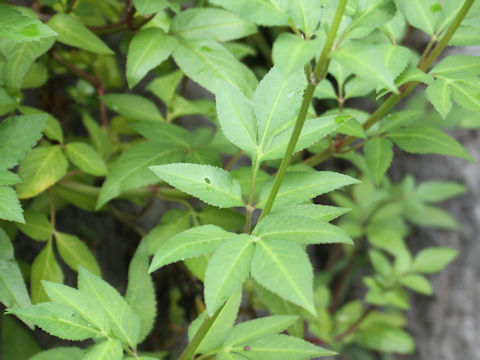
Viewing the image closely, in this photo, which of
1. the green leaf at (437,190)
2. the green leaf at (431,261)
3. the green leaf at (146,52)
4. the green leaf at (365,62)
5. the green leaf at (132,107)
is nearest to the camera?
the green leaf at (365,62)

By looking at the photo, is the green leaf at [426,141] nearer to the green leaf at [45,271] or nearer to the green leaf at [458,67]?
the green leaf at [458,67]

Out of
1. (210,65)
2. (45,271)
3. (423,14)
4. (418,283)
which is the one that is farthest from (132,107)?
(418,283)

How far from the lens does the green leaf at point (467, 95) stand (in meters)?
0.77

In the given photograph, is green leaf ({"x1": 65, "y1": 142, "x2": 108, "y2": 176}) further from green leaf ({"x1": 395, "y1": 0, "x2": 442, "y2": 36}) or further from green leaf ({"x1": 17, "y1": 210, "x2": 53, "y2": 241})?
green leaf ({"x1": 395, "y1": 0, "x2": 442, "y2": 36})

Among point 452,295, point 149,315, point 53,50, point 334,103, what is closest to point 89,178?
point 53,50

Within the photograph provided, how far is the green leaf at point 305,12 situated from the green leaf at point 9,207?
0.46 meters

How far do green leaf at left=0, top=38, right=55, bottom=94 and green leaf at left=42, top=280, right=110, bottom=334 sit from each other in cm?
40

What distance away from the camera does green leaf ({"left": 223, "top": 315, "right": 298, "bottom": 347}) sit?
756 mm

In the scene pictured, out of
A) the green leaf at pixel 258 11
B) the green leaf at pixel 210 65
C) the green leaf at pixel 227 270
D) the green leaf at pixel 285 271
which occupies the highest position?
the green leaf at pixel 258 11

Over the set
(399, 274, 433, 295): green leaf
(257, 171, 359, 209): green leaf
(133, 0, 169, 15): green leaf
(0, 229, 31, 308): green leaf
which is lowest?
(399, 274, 433, 295): green leaf

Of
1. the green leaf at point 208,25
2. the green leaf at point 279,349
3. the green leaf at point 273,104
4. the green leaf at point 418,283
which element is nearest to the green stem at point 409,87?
the green leaf at point 273,104

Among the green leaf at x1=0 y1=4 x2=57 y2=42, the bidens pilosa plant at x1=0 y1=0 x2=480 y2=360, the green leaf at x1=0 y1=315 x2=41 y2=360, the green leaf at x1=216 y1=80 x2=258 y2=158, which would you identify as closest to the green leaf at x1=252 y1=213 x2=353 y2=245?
the bidens pilosa plant at x1=0 y1=0 x2=480 y2=360

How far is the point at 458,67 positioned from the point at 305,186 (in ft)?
1.16

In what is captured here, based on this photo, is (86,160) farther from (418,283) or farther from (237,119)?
(418,283)
